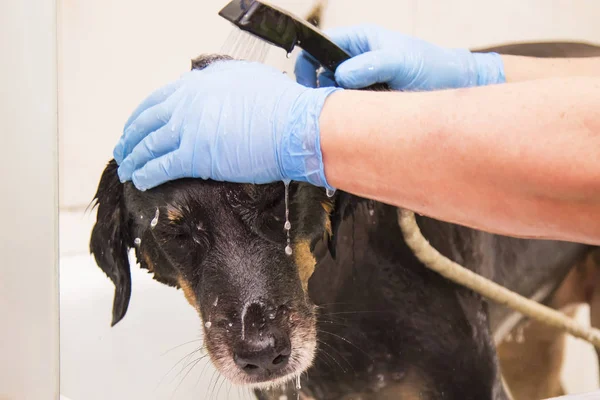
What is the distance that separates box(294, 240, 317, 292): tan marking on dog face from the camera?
1.63 meters

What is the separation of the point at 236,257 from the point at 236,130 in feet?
1.28

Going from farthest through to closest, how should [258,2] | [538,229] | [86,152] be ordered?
[86,152] < [258,2] < [538,229]

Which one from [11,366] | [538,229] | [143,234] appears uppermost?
Result: [538,229]

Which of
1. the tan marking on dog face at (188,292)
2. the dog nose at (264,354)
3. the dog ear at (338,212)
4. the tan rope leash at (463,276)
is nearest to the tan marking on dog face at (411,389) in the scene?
the tan rope leash at (463,276)

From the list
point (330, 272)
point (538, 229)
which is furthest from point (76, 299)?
point (538, 229)

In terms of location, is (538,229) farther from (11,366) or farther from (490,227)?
(11,366)

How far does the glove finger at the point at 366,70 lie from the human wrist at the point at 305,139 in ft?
0.78

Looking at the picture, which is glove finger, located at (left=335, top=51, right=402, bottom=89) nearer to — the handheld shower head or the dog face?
the handheld shower head

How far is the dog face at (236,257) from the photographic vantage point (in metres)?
1.42

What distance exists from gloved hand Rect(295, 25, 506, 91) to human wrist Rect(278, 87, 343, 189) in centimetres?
27

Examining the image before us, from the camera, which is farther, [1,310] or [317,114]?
[1,310]

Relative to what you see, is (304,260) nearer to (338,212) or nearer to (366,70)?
(338,212)

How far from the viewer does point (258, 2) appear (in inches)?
53.8

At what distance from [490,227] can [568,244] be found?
5.44 ft
